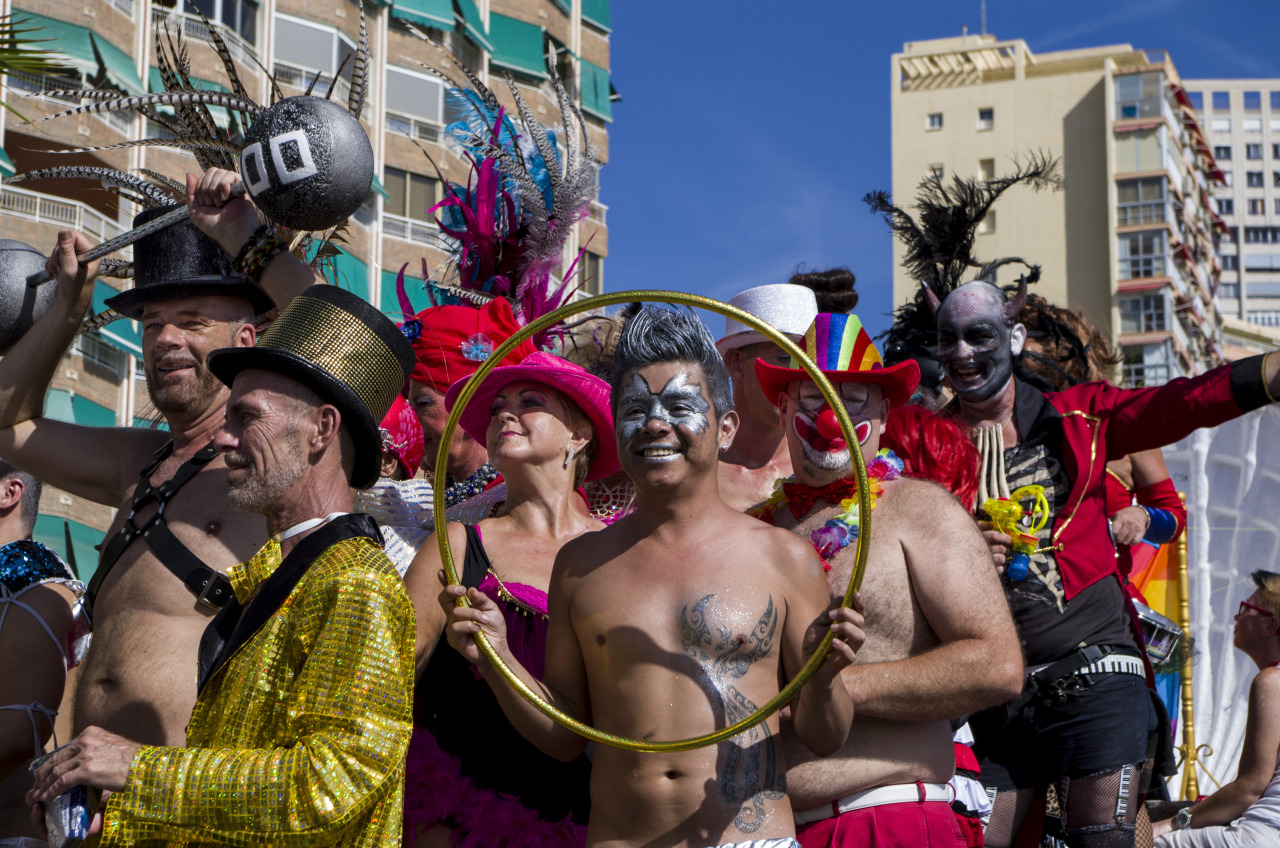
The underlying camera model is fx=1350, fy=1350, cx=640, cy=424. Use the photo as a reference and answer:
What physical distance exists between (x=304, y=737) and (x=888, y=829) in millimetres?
1568

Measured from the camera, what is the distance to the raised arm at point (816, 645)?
2.92 metres

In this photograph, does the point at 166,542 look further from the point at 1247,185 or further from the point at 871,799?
the point at 1247,185

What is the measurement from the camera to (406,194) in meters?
27.0

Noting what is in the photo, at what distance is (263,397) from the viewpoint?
317 cm

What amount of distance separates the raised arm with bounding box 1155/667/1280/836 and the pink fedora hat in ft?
12.8

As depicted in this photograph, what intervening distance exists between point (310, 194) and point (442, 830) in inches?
72.3

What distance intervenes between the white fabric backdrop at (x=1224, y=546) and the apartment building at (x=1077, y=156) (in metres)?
48.9

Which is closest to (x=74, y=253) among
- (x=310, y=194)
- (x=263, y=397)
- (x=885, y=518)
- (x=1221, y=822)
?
(x=310, y=194)

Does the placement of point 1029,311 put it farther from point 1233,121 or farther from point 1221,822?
point 1233,121

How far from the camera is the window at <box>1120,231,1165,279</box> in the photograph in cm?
5938

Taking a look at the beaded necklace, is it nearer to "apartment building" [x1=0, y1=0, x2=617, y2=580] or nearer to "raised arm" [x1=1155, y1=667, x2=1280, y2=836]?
"raised arm" [x1=1155, y1=667, x2=1280, y2=836]

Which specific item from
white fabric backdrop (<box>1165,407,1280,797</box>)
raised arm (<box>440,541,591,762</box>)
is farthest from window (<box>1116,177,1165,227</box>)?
raised arm (<box>440,541,591,762</box>)

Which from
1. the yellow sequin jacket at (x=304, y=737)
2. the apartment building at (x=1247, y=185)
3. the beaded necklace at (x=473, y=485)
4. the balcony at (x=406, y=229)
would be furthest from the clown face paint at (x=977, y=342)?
the apartment building at (x=1247, y=185)

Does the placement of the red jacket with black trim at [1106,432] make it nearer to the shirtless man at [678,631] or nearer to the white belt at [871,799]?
the white belt at [871,799]
